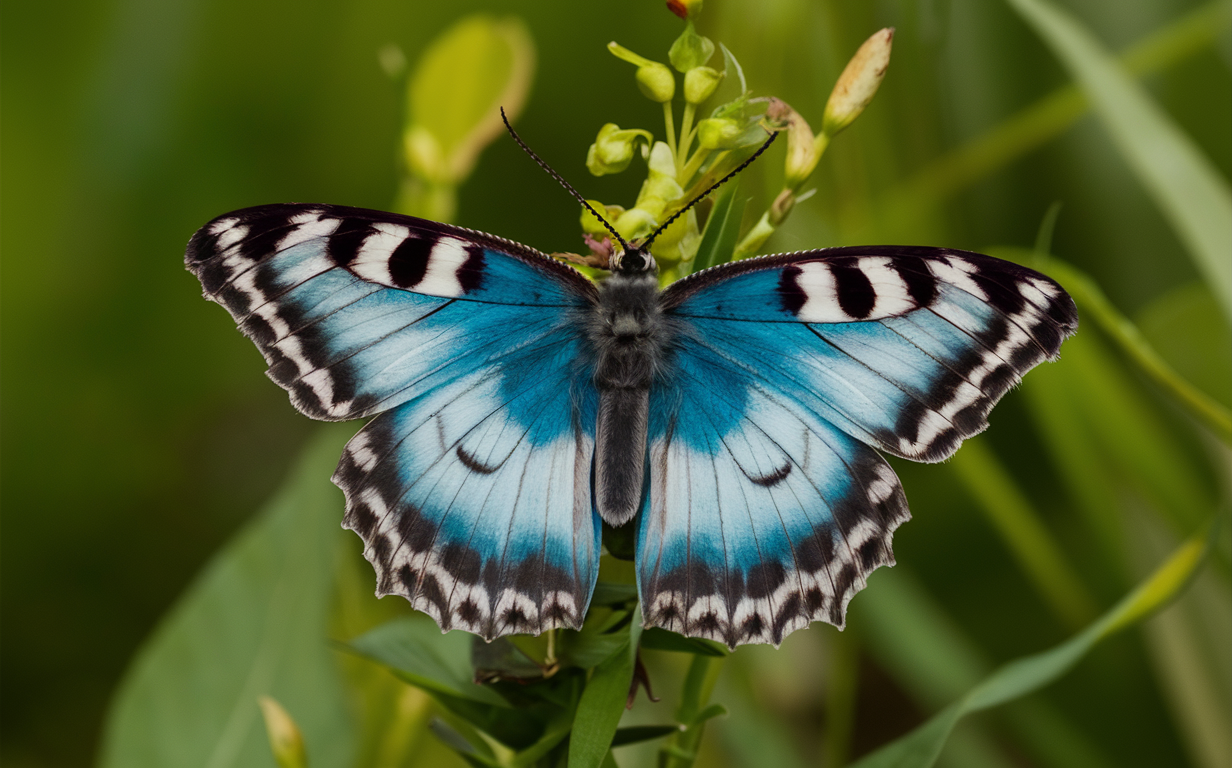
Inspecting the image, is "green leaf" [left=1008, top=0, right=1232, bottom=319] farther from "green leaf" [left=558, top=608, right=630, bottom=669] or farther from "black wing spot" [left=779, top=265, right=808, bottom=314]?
"green leaf" [left=558, top=608, right=630, bottom=669]

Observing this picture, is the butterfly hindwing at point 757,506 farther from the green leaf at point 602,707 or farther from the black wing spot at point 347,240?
the black wing spot at point 347,240

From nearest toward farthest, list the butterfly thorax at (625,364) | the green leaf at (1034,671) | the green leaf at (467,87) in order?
the green leaf at (1034,671) < the butterfly thorax at (625,364) < the green leaf at (467,87)

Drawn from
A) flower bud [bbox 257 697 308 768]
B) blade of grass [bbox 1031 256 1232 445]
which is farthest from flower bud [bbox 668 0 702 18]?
flower bud [bbox 257 697 308 768]

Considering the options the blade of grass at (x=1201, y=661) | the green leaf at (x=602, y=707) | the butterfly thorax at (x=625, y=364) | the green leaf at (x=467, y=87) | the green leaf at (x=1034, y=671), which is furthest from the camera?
the blade of grass at (x=1201, y=661)

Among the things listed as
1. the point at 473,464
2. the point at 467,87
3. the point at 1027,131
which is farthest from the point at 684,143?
the point at 1027,131

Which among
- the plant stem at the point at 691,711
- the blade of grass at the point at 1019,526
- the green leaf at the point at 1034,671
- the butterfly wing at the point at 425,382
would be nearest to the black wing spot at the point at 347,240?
the butterfly wing at the point at 425,382

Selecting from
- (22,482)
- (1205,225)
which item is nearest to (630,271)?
(1205,225)
